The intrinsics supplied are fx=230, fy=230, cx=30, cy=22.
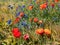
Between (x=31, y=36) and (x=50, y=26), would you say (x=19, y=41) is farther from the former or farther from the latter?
(x=50, y=26)

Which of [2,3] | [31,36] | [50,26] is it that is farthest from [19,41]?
[2,3]

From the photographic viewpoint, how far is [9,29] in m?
3.90

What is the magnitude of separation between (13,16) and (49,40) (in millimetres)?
1309

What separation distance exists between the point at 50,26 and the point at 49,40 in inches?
17.3

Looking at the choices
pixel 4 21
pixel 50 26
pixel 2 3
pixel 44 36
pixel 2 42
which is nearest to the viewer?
pixel 44 36

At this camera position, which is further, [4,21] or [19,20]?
[4,21]

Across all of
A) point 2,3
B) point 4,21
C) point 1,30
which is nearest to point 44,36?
point 1,30

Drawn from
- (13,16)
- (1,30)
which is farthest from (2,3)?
(1,30)

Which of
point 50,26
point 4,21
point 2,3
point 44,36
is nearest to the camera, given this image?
point 44,36

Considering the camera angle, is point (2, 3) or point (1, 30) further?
point (2, 3)

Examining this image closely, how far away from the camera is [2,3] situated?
5.79 metres

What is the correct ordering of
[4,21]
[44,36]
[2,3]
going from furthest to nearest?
[2,3] < [4,21] < [44,36]

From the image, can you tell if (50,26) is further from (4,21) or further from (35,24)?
(4,21)

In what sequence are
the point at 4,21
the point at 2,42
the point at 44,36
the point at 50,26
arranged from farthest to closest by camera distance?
the point at 4,21 → the point at 50,26 → the point at 2,42 → the point at 44,36
